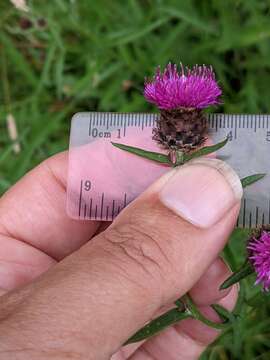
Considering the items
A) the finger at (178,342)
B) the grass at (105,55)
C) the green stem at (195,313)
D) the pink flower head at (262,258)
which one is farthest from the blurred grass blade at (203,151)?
the grass at (105,55)

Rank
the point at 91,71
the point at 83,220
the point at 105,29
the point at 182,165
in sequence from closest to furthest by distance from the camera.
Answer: the point at 182,165 < the point at 83,220 < the point at 91,71 < the point at 105,29

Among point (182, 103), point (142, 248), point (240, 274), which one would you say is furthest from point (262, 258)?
point (182, 103)

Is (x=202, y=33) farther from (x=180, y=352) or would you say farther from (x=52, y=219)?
(x=180, y=352)

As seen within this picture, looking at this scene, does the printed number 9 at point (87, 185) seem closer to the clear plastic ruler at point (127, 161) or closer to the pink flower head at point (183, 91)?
the clear plastic ruler at point (127, 161)

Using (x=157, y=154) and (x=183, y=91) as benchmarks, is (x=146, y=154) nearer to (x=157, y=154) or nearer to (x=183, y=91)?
(x=157, y=154)

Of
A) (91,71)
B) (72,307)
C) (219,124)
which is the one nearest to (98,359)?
(72,307)

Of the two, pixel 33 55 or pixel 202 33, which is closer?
pixel 202 33
